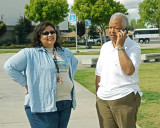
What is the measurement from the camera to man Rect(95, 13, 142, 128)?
2979mm

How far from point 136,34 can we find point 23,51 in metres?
63.7

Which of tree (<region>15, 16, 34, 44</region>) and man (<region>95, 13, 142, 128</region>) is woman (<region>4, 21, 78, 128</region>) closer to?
man (<region>95, 13, 142, 128</region>)

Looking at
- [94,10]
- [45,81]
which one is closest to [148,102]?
[45,81]

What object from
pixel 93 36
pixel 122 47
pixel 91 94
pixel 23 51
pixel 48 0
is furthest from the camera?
pixel 93 36

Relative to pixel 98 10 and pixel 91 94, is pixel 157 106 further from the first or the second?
pixel 98 10

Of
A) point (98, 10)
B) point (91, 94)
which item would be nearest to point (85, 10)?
point (98, 10)

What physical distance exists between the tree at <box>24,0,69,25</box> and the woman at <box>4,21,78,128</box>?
1667 inches

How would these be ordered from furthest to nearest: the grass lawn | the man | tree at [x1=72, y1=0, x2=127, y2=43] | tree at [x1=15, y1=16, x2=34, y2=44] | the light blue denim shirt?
tree at [x1=15, y1=16, x2=34, y2=44], tree at [x1=72, y1=0, x2=127, y2=43], the grass lawn, the light blue denim shirt, the man

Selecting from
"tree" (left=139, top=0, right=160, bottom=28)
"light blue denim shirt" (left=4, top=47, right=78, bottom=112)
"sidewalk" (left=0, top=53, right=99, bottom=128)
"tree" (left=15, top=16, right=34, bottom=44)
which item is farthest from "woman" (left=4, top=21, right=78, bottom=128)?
"tree" (left=15, top=16, right=34, bottom=44)

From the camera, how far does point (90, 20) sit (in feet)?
110

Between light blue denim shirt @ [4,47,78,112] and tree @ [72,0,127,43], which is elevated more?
tree @ [72,0,127,43]

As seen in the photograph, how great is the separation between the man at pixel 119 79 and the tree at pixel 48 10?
140ft

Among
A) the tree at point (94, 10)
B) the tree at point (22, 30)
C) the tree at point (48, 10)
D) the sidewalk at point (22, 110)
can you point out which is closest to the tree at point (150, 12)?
the tree at point (94, 10)

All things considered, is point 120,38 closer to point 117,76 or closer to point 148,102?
point 117,76
